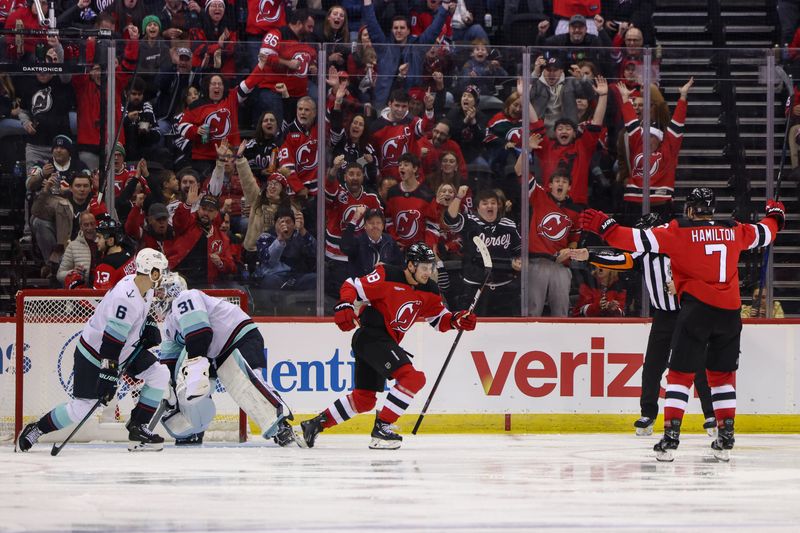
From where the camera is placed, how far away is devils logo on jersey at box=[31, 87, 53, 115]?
925 cm

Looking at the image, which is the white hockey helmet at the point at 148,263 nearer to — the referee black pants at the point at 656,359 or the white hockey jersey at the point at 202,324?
the white hockey jersey at the point at 202,324

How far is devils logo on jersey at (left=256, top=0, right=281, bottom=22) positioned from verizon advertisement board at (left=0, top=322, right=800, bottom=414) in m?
3.10

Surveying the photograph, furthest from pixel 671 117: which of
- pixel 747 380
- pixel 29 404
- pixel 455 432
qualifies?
pixel 29 404

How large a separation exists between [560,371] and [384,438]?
6.22 ft

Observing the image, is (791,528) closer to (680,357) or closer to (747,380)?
(680,357)

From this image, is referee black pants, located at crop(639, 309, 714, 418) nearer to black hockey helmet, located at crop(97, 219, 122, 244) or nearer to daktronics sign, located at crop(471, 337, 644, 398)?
daktronics sign, located at crop(471, 337, 644, 398)

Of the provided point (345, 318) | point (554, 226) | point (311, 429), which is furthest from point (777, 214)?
point (311, 429)

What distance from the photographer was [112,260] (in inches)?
335

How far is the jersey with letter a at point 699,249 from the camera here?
7.25 meters

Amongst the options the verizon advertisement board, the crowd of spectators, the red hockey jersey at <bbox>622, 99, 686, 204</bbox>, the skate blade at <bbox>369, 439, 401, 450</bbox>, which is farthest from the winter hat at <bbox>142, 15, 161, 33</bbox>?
the skate blade at <bbox>369, 439, 401, 450</bbox>

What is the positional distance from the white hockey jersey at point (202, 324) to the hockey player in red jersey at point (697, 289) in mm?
2084

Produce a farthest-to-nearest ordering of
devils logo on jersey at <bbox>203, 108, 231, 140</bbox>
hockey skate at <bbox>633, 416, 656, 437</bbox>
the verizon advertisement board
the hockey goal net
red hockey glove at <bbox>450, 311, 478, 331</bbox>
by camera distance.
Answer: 1. devils logo on jersey at <bbox>203, 108, 231, 140</bbox>
2. the verizon advertisement board
3. hockey skate at <bbox>633, 416, 656, 437</bbox>
4. the hockey goal net
5. red hockey glove at <bbox>450, 311, 478, 331</bbox>

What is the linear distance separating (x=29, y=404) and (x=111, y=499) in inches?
121

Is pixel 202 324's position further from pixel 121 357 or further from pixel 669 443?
pixel 669 443
